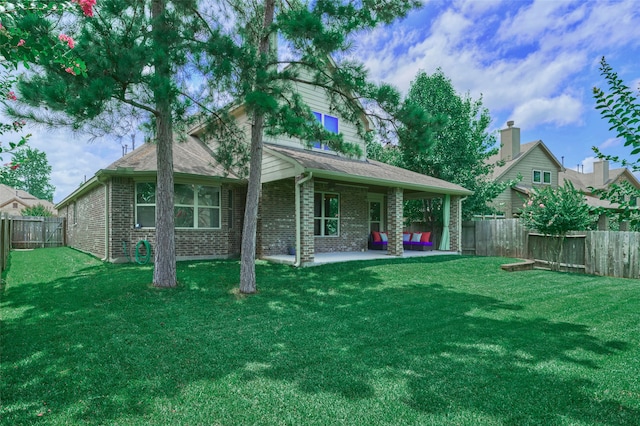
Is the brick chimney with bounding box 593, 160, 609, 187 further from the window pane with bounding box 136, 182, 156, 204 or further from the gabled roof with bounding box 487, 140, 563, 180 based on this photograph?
the window pane with bounding box 136, 182, 156, 204

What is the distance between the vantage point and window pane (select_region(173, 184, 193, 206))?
432 inches

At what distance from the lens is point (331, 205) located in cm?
1331

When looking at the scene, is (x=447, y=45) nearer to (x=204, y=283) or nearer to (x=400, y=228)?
(x=400, y=228)

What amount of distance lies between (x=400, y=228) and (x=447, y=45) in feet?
20.4

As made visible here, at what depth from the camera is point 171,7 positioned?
275 inches

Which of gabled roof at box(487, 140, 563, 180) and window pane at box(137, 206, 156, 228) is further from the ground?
gabled roof at box(487, 140, 563, 180)

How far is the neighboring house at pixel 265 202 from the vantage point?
401 inches

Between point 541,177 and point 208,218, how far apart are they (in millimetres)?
23062

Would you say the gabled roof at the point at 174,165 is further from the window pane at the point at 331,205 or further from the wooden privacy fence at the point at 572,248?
the wooden privacy fence at the point at 572,248

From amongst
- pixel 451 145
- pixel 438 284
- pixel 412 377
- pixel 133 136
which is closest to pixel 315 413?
pixel 412 377

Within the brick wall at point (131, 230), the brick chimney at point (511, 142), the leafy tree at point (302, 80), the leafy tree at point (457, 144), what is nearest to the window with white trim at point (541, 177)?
the brick chimney at point (511, 142)

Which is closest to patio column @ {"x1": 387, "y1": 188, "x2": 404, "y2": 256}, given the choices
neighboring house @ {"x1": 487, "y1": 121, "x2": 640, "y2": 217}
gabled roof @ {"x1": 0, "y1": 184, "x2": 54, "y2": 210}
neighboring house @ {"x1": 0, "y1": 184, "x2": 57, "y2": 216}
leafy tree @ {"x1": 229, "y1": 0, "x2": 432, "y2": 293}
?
leafy tree @ {"x1": 229, "y1": 0, "x2": 432, "y2": 293}

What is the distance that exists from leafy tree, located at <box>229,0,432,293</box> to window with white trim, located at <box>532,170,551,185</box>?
68.4 feet

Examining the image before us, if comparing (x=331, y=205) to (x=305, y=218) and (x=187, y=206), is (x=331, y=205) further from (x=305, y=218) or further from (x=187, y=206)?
(x=187, y=206)
